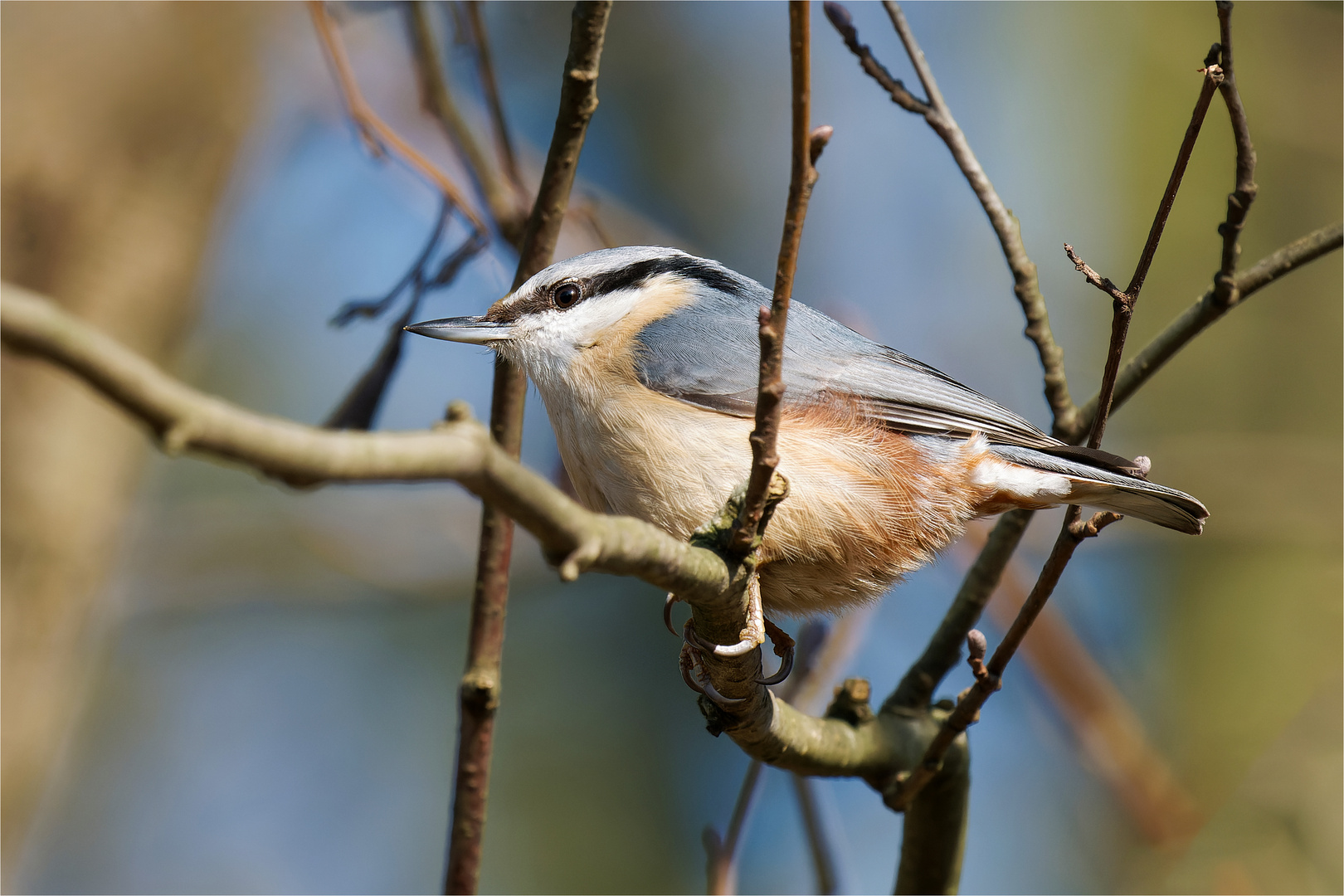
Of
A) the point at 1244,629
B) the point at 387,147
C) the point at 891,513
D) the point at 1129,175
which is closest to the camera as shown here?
the point at 891,513

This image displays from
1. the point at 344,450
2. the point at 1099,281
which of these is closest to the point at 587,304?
the point at 1099,281

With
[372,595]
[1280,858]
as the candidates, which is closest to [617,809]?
[372,595]

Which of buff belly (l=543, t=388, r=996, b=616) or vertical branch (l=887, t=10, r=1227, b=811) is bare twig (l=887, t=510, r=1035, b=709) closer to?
buff belly (l=543, t=388, r=996, b=616)

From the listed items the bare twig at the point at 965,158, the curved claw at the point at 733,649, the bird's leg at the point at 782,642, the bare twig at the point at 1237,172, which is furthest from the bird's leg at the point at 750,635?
the bare twig at the point at 1237,172

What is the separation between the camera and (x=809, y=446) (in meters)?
Answer: 2.22

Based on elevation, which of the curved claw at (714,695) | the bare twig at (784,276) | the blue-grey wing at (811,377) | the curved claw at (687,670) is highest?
the blue-grey wing at (811,377)

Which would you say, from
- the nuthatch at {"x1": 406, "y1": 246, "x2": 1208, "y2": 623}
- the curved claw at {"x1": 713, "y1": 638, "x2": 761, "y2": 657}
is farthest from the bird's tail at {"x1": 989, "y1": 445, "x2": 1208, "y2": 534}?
the curved claw at {"x1": 713, "y1": 638, "x2": 761, "y2": 657}

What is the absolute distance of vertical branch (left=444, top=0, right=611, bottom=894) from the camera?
1.97m

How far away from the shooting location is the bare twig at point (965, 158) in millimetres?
2271

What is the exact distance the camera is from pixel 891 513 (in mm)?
2264

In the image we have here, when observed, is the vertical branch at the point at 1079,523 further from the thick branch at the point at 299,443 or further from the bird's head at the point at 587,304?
the bird's head at the point at 587,304

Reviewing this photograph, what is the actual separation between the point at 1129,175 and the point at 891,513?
5337 mm

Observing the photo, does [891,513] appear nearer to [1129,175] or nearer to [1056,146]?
[1056,146]

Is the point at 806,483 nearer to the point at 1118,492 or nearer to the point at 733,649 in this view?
the point at 733,649
